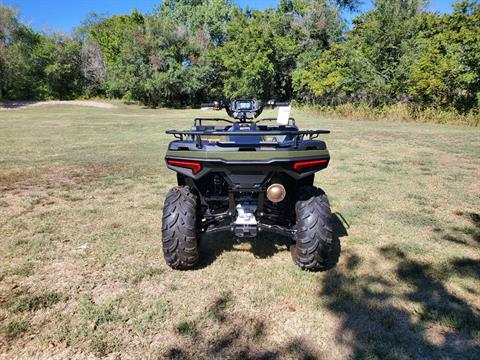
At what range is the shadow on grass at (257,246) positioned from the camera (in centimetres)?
340

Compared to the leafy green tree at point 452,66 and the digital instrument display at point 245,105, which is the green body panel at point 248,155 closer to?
the digital instrument display at point 245,105

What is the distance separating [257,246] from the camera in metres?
3.67

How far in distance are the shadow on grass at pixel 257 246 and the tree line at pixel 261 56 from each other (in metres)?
16.0

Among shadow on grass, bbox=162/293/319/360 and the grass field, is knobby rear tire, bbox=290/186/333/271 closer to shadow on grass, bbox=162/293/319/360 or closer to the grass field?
the grass field

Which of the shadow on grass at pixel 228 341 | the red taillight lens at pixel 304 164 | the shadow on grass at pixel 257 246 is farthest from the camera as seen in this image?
the shadow on grass at pixel 257 246

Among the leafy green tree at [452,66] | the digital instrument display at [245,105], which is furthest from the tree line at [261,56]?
the digital instrument display at [245,105]

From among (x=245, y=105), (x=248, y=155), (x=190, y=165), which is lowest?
(x=190, y=165)

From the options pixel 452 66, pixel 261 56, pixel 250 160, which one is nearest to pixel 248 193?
pixel 250 160

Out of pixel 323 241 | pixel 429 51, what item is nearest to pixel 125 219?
pixel 323 241

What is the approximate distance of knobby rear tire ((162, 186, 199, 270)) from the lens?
2934 millimetres

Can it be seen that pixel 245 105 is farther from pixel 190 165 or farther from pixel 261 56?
pixel 261 56

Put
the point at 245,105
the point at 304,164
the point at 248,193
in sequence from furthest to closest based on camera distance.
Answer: the point at 245,105 < the point at 248,193 < the point at 304,164

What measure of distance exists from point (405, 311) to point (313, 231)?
2.84ft

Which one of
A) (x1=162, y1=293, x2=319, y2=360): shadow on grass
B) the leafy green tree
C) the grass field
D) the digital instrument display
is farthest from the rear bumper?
the leafy green tree
